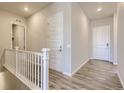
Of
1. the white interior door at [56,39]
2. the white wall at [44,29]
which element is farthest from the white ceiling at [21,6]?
the white interior door at [56,39]

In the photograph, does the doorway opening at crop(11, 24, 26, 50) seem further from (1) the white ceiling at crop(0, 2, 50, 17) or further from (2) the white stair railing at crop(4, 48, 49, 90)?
(2) the white stair railing at crop(4, 48, 49, 90)

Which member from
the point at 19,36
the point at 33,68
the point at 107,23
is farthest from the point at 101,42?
the point at 33,68

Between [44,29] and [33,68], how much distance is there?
87.9 inches

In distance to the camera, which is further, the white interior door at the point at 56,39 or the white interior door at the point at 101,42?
the white interior door at the point at 101,42

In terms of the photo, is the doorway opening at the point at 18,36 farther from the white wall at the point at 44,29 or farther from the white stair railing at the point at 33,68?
the white stair railing at the point at 33,68

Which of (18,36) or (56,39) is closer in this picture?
(56,39)

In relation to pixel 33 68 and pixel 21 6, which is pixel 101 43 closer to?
pixel 21 6

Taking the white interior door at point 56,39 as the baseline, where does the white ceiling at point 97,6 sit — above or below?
above

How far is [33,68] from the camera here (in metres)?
3.17

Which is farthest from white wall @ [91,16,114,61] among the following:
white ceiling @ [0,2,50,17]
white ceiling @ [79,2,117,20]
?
white ceiling @ [0,2,50,17]

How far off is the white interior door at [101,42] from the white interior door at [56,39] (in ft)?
11.4

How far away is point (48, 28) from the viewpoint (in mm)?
4727

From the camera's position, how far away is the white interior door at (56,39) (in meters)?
4.12

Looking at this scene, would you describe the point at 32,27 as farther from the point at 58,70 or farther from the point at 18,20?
the point at 58,70
